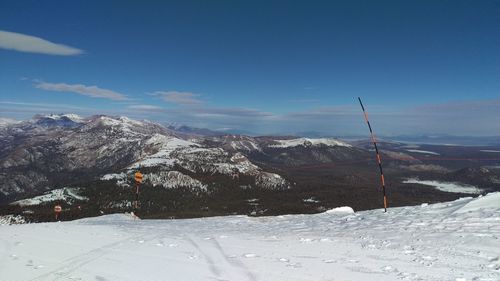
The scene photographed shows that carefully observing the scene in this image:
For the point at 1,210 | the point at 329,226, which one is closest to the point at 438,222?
the point at 329,226

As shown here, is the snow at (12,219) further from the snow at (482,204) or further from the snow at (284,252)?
the snow at (482,204)

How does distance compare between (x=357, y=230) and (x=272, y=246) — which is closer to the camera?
(x=272, y=246)

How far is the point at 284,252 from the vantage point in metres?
14.8

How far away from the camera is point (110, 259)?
1428cm

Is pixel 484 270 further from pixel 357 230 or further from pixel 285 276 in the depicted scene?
pixel 357 230

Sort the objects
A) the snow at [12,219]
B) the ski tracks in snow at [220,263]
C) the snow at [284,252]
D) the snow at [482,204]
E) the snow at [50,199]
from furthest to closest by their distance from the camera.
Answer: the snow at [50,199] → the snow at [12,219] → the snow at [482,204] → the snow at [284,252] → the ski tracks in snow at [220,263]

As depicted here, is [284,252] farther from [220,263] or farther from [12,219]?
[12,219]

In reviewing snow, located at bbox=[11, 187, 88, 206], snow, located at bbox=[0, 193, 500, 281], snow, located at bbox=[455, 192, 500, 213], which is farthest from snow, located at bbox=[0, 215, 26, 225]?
snow, located at bbox=[455, 192, 500, 213]

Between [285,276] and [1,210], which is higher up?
[285,276]

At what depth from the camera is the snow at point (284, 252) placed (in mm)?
11695

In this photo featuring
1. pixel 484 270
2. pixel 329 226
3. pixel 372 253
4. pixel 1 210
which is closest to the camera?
pixel 484 270

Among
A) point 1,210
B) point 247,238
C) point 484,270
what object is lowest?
point 1,210

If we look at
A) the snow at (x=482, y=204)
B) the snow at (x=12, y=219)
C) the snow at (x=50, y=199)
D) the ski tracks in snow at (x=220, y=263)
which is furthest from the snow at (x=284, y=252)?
the snow at (x=50, y=199)

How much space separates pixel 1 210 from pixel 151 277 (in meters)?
181
